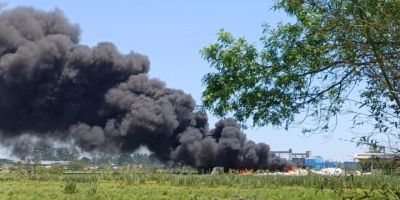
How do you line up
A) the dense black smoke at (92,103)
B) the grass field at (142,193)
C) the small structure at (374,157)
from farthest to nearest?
the dense black smoke at (92,103) → the grass field at (142,193) → the small structure at (374,157)

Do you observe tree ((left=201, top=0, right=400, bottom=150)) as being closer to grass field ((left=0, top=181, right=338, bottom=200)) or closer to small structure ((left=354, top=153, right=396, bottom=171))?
small structure ((left=354, top=153, right=396, bottom=171))

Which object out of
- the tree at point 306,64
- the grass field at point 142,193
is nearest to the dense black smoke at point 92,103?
the grass field at point 142,193

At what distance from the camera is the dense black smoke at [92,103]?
237ft

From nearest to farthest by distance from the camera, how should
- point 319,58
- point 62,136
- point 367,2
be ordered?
point 367,2 → point 319,58 → point 62,136

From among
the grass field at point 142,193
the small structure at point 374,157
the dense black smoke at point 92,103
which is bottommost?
the grass field at point 142,193

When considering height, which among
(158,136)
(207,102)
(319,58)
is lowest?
(207,102)

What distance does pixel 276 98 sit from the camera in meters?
4.81

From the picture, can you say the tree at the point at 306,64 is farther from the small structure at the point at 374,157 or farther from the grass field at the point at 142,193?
the grass field at the point at 142,193

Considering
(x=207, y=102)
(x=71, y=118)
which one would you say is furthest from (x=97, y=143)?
(x=207, y=102)

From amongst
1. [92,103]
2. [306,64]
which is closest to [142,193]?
[306,64]

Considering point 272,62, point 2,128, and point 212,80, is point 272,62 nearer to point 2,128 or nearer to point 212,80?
point 212,80

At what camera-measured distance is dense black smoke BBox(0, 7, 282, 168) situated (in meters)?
72.2

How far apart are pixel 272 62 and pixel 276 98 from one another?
330 mm

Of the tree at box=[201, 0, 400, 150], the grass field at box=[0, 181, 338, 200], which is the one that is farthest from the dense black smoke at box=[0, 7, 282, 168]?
the tree at box=[201, 0, 400, 150]
